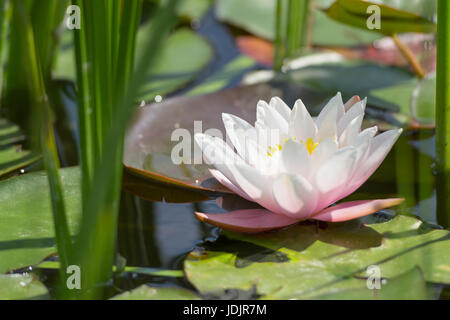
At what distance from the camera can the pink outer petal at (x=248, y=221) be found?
→ 98 cm

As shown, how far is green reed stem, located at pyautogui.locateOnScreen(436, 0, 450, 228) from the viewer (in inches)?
39.8

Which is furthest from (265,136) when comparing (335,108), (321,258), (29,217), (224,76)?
(224,76)

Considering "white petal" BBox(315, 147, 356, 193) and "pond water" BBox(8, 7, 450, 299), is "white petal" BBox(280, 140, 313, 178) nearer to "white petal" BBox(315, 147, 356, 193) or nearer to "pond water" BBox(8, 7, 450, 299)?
"white petal" BBox(315, 147, 356, 193)

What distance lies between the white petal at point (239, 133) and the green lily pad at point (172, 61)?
0.61 meters

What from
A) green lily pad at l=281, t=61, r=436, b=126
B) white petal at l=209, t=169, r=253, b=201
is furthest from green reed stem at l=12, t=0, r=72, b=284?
green lily pad at l=281, t=61, r=436, b=126

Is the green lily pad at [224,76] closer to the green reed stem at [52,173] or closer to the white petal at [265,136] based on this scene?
the white petal at [265,136]

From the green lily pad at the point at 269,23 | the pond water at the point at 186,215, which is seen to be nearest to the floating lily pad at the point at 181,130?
the pond water at the point at 186,215

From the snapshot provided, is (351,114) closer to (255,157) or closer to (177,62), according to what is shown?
(255,157)

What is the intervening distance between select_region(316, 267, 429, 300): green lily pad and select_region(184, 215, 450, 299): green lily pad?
0.02 m

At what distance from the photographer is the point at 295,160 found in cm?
94

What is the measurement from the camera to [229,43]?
204cm

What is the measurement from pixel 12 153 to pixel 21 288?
499 mm
